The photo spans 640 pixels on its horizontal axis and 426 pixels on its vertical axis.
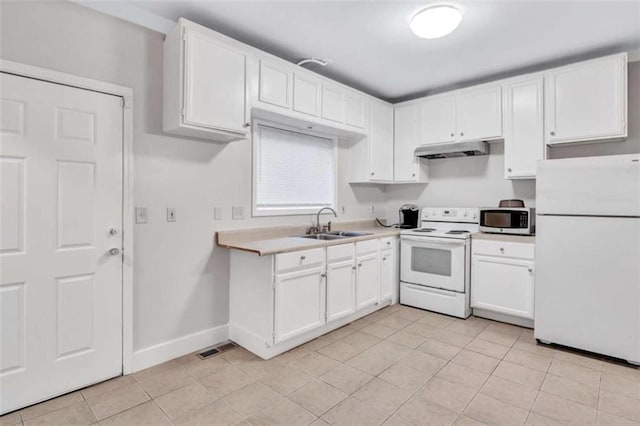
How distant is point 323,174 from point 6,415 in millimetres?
3167

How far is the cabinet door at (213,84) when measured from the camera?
237 centimetres

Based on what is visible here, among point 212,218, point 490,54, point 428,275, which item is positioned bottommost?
point 428,275

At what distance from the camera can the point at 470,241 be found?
11.8 feet

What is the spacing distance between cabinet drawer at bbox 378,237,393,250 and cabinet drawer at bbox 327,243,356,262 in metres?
0.53

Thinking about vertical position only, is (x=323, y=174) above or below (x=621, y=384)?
above

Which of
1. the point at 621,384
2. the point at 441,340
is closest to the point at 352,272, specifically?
the point at 441,340

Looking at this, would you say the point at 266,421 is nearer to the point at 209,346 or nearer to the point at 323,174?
the point at 209,346

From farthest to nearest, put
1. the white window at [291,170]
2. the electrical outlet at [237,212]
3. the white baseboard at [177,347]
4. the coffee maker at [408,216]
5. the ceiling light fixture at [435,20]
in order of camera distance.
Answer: the coffee maker at [408,216], the white window at [291,170], the electrical outlet at [237,212], the white baseboard at [177,347], the ceiling light fixture at [435,20]

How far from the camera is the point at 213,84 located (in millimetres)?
2480

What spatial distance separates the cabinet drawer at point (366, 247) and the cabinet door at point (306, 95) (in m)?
1.34

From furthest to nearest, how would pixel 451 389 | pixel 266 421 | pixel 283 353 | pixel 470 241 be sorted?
pixel 470 241 < pixel 283 353 < pixel 451 389 < pixel 266 421

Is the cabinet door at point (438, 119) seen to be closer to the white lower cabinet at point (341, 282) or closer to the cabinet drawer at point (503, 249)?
the cabinet drawer at point (503, 249)

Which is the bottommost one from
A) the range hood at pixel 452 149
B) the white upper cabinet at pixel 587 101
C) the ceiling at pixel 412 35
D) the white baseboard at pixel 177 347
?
the white baseboard at pixel 177 347

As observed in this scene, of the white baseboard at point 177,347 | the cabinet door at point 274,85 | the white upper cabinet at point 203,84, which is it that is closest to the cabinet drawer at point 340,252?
the white baseboard at point 177,347
